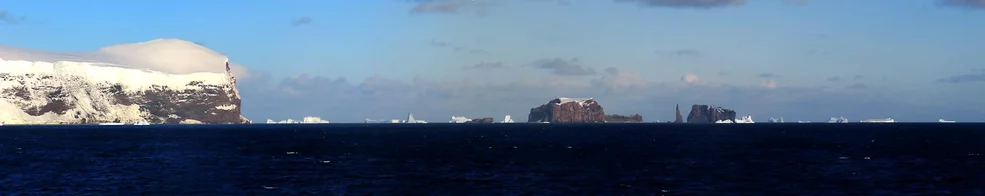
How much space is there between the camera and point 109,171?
81.1m

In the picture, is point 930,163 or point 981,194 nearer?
point 981,194

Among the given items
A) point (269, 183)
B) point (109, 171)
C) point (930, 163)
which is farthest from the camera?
point (930, 163)

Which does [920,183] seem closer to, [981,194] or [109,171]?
[981,194]

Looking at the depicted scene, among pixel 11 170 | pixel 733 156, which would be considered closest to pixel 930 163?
pixel 733 156

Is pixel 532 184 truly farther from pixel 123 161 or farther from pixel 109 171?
pixel 123 161

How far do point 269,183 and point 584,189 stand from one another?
22.5 m

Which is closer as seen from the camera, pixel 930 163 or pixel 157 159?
pixel 930 163

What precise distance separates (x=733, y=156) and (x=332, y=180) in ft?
169

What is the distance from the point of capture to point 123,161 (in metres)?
97.0

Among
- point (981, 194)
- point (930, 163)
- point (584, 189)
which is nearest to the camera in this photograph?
point (981, 194)

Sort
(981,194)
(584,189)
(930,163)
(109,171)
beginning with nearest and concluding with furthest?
(981,194), (584,189), (109,171), (930,163)

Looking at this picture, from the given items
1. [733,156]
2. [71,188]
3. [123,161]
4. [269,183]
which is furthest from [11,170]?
[733,156]

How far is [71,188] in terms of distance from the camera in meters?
64.8

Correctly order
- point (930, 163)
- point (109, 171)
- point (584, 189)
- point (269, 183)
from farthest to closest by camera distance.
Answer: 1. point (930, 163)
2. point (109, 171)
3. point (269, 183)
4. point (584, 189)
